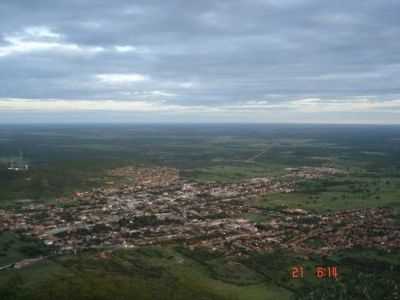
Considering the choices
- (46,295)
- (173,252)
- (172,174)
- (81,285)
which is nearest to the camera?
(46,295)

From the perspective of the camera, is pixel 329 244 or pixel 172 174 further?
pixel 172 174

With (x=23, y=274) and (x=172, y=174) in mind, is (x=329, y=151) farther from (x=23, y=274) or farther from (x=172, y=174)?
(x=23, y=274)

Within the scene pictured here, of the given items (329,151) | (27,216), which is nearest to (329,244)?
(27,216)
